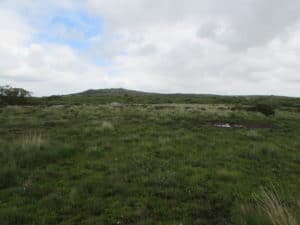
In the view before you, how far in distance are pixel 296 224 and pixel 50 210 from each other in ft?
14.5

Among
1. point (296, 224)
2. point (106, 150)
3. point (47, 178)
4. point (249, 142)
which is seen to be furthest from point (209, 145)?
point (296, 224)

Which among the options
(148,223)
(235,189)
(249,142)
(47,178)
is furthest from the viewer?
(249,142)

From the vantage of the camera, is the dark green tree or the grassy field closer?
the grassy field

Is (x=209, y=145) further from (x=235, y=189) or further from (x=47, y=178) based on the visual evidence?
(x=47, y=178)

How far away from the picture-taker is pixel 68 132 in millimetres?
16062

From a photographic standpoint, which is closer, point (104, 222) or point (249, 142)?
point (104, 222)

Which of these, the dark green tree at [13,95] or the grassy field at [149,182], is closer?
the grassy field at [149,182]

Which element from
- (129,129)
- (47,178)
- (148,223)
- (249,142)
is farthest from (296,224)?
(129,129)

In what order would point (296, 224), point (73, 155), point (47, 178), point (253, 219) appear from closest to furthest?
point (296, 224)
point (253, 219)
point (47, 178)
point (73, 155)

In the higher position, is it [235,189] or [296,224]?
[296,224]

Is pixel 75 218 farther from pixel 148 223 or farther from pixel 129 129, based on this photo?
pixel 129 129

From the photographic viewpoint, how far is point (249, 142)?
14008 mm

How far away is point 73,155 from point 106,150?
119 cm

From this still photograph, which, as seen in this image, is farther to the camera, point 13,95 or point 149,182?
point 13,95
